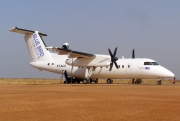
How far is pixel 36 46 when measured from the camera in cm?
4941

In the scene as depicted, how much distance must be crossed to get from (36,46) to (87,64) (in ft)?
29.0

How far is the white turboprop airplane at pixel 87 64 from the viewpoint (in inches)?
1738

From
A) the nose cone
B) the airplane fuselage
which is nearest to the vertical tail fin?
the airplane fuselage

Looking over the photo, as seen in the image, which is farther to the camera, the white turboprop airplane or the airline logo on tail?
the airline logo on tail

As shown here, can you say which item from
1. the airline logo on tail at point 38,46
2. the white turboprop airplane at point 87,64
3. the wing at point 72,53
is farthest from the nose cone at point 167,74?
the airline logo on tail at point 38,46

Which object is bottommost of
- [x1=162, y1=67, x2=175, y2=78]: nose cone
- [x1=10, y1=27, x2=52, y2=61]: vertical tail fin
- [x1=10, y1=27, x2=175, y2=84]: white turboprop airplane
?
[x1=162, y1=67, x2=175, y2=78]: nose cone

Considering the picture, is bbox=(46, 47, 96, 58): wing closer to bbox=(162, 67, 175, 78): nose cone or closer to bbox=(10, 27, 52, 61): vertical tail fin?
bbox=(10, 27, 52, 61): vertical tail fin

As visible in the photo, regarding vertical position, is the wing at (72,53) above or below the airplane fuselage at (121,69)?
above

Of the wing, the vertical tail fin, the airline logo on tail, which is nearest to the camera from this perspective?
the wing

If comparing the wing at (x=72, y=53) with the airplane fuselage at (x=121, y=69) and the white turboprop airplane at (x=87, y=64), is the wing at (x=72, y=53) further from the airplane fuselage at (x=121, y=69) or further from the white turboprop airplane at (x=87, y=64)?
the airplane fuselage at (x=121, y=69)

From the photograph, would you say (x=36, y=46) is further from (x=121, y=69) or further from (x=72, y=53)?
(x=121, y=69)

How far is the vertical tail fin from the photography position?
48.7 m

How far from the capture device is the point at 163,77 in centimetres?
4378

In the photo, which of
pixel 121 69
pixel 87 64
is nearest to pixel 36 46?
pixel 87 64
